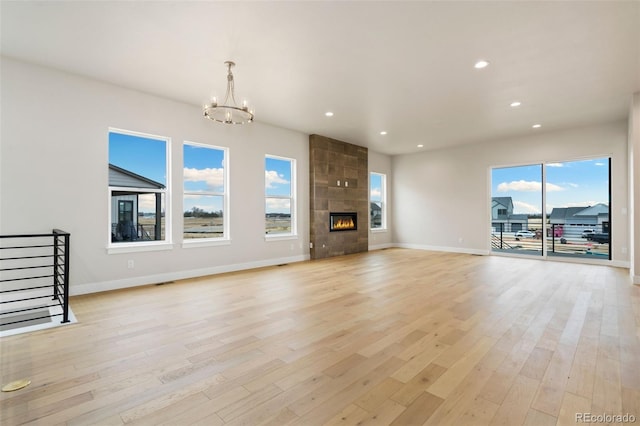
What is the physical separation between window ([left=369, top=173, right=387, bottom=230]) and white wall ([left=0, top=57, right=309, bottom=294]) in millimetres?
4854

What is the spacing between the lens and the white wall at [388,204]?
9.20m

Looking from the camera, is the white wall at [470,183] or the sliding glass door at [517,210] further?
the sliding glass door at [517,210]

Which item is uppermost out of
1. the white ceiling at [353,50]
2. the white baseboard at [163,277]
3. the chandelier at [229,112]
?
the white ceiling at [353,50]

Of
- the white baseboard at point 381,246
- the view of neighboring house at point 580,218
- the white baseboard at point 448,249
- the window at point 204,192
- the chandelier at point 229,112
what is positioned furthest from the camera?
the white baseboard at point 381,246

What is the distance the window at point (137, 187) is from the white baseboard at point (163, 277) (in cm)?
60

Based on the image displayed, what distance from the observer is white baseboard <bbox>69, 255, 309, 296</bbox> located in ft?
13.6

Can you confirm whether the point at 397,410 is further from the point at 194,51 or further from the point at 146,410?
the point at 194,51

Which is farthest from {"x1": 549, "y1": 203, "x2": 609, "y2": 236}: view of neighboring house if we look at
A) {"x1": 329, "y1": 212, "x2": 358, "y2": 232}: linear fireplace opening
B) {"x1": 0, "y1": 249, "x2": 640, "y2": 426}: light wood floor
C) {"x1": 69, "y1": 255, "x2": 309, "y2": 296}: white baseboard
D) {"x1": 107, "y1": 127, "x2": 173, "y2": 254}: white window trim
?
{"x1": 107, "y1": 127, "x2": 173, "y2": 254}: white window trim

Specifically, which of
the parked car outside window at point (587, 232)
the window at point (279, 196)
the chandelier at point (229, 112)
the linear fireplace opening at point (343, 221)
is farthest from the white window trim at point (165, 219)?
the parked car outside window at point (587, 232)

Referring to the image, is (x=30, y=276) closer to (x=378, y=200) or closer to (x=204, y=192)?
(x=204, y=192)

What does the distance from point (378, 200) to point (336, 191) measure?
2398 mm

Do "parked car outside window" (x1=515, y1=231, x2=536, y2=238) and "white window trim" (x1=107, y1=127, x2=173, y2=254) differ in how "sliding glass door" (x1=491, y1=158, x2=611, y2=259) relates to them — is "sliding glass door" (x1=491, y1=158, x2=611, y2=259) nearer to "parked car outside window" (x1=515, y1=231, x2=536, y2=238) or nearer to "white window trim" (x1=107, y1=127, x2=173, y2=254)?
"parked car outside window" (x1=515, y1=231, x2=536, y2=238)

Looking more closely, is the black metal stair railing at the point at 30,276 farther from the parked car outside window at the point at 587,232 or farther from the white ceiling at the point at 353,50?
the parked car outside window at the point at 587,232

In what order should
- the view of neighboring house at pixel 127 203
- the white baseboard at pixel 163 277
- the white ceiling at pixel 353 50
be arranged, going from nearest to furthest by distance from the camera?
the white ceiling at pixel 353 50, the white baseboard at pixel 163 277, the view of neighboring house at pixel 127 203
